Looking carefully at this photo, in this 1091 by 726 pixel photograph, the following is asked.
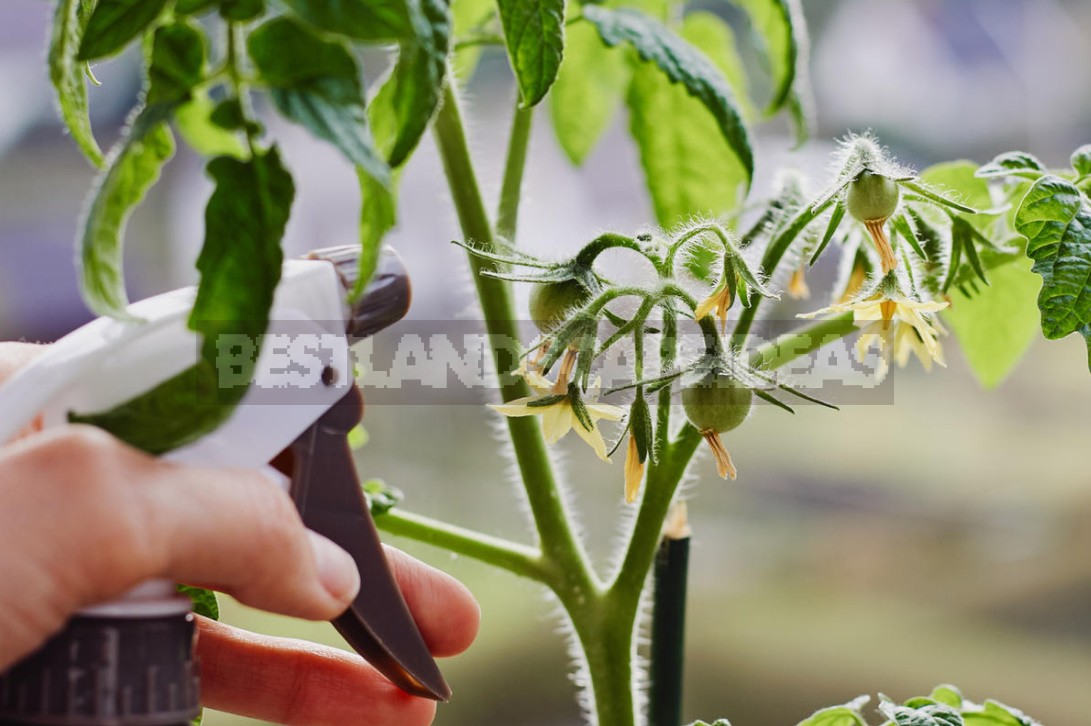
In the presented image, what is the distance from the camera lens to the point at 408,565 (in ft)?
1.19

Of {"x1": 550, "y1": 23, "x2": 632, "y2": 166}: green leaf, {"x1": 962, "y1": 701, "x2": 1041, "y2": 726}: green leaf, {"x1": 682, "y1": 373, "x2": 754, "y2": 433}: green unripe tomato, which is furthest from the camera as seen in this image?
{"x1": 550, "y1": 23, "x2": 632, "y2": 166}: green leaf

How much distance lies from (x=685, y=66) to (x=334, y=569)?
225mm

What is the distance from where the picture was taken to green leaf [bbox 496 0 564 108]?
0.27 metres

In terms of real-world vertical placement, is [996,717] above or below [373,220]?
below

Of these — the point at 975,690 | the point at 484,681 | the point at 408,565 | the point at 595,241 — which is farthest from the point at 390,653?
the point at 975,690

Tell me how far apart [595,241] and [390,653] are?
0.15 m

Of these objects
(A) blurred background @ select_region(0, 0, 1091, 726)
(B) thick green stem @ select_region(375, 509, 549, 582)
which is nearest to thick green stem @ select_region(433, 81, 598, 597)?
(B) thick green stem @ select_region(375, 509, 549, 582)

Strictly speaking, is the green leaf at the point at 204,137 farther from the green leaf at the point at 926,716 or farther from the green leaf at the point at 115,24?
the green leaf at the point at 926,716

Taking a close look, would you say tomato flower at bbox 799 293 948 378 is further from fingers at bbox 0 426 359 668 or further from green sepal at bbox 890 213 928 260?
fingers at bbox 0 426 359 668

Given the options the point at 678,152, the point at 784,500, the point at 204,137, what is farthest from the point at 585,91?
the point at 784,500

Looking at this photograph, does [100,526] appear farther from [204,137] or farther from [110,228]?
[204,137]

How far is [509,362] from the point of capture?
0.41 meters

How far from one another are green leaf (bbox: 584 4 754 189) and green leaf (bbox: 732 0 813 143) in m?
0.05

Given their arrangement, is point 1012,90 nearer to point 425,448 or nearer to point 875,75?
point 875,75
